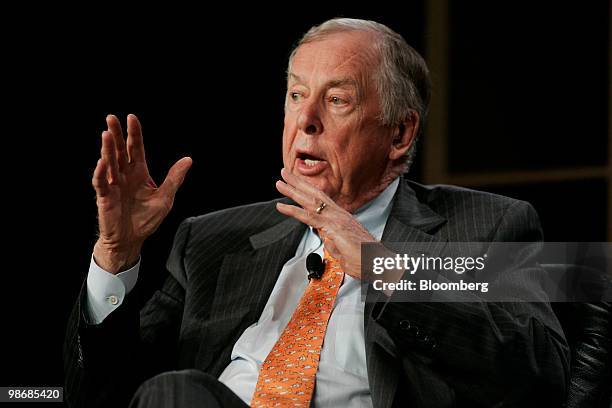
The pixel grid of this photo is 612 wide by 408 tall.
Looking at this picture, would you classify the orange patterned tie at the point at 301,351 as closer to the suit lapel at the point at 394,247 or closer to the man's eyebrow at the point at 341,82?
the suit lapel at the point at 394,247

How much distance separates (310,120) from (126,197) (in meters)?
0.48

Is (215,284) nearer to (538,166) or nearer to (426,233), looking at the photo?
(426,233)

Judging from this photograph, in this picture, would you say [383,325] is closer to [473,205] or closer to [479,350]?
[479,350]

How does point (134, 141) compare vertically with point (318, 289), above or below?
above

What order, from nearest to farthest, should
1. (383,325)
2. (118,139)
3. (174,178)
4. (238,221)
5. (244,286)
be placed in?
1. (383,325)
2. (118,139)
3. (174,178)
4. (244,286)
5. (238,221)

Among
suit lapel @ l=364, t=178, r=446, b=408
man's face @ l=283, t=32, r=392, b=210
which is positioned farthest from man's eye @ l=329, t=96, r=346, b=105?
suit lapel @ l=364, t=178, r=446, b=408

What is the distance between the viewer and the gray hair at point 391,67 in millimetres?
2191

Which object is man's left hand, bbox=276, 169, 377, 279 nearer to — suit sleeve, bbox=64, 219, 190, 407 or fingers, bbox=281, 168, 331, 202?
fingers, bbox=281, 168, 331, 202

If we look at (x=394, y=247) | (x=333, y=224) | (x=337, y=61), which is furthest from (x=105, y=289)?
(x=337, y=61)

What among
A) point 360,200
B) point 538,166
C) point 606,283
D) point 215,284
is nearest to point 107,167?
point 215,284

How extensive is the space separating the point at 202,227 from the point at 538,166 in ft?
4.29

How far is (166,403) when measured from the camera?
1601 mm

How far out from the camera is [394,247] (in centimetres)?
204

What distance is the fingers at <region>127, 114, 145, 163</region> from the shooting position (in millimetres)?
1883
